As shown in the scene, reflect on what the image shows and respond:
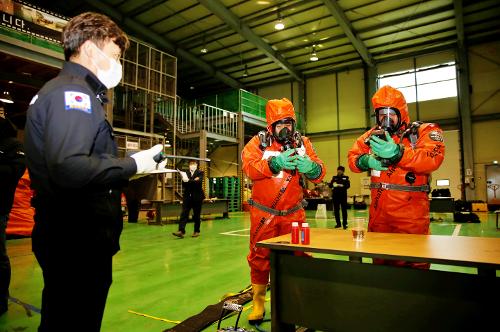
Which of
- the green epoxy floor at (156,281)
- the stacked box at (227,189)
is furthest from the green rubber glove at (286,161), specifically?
the stacked box at (227,189)

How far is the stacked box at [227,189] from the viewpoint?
50.8 ft

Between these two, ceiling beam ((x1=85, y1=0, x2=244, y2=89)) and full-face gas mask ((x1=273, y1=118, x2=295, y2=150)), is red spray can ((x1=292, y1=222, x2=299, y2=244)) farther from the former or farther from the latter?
ceiling beam ((x1=85, y1=0, x2=244, y2=89))

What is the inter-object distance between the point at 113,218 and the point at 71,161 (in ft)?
1.08

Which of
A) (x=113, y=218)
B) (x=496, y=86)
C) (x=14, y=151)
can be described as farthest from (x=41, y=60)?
(x=496, y=86)

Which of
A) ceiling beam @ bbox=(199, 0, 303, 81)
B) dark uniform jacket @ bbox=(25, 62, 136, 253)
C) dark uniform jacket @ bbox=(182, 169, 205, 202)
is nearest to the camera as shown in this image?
dark uniform jacket @ bbox=(25, 62, 136, 253)

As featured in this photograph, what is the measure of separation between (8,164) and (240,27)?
13.7 m

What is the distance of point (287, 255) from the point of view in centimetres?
219

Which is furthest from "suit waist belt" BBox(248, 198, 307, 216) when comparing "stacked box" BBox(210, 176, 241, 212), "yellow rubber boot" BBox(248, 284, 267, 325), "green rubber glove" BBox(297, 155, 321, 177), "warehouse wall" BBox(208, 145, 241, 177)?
"warehouse wall" BBox(208, 145, 241, 177)

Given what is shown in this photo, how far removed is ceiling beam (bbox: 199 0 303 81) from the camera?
520 inches

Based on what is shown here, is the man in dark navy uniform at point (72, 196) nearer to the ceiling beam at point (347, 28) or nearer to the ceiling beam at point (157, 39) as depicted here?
the ceiling beam at point (347, 28)

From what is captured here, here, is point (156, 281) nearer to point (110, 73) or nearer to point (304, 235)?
point (304, 235)

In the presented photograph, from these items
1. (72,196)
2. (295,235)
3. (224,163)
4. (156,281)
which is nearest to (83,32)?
(72,196)

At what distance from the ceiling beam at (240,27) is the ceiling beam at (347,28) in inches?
150

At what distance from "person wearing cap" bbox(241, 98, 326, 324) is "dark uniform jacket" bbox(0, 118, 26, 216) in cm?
206
